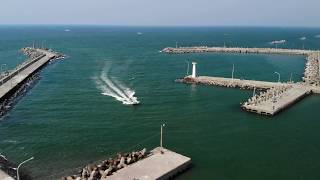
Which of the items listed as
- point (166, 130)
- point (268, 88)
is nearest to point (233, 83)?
point (268, 88)

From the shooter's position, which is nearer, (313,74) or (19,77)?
(19,77)

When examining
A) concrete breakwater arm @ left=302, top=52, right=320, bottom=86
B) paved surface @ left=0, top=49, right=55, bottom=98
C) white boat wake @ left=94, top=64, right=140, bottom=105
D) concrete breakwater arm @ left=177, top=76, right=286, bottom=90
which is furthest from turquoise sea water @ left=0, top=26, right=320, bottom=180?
concrete breakwater arm @ left=302, top=52, right=320, bottom=86

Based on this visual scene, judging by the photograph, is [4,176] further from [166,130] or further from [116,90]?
[116,90]

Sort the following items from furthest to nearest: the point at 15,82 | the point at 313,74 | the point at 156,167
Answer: the point at 313,74 < the point at 15,82 < the point at 156,167

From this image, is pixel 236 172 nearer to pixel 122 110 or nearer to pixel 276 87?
pixel 122 110

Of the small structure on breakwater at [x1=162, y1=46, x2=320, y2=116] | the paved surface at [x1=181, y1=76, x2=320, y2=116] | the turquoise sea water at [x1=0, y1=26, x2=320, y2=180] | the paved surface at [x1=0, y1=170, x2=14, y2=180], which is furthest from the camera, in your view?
the small structure on breakwater at [x1=162, y1=46, x2=320, y2=116]

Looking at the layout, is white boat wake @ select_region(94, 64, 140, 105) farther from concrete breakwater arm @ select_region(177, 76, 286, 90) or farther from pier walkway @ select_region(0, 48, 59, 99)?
pier walkway @ select_region(0, 48, 59, 99)
